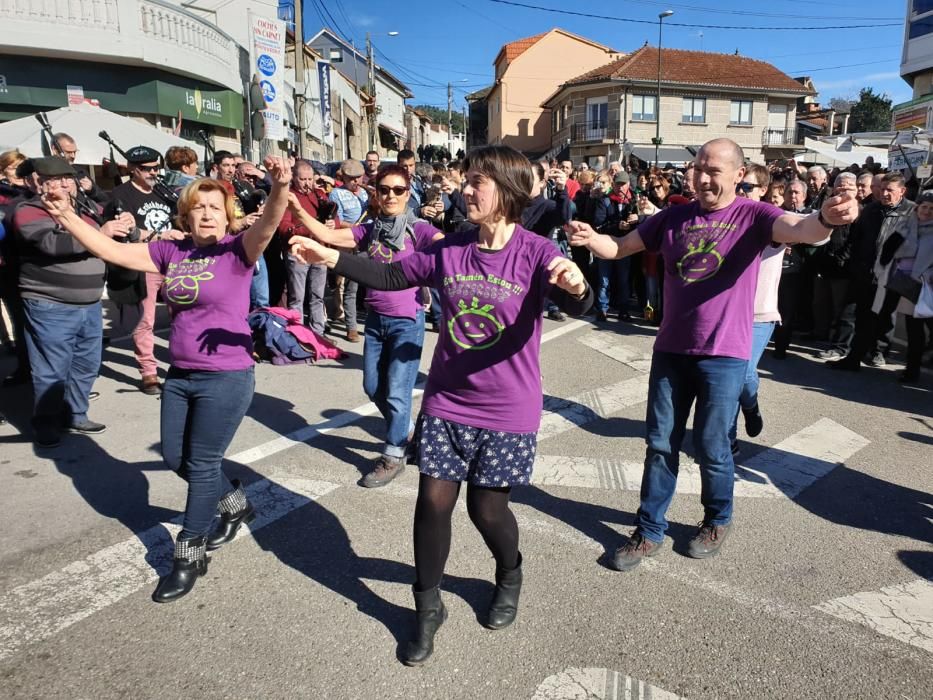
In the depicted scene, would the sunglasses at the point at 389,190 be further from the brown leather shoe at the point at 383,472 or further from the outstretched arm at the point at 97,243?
the brown leather shoe at the point at 383,472

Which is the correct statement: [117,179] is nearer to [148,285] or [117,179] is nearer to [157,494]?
[148,285]

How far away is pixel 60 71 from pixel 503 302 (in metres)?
18.5

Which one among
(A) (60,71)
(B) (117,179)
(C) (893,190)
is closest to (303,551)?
(C) (893,190)

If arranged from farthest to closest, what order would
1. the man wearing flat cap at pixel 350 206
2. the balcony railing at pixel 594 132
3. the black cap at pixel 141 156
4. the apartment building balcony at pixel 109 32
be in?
the balcony railing at pixel 594 132
the apartment building balcony at pixel 109 32
the man wearing flat cap at pixel 350 206
the black cap at pixel 141 156

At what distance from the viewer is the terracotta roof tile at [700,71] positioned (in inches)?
1809

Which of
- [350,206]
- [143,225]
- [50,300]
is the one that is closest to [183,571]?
[50,300]

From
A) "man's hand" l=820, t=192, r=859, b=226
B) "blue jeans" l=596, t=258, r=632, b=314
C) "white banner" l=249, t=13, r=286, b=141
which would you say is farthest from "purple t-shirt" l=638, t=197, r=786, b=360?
"white banner" l=249, t=13, r=286, b=141

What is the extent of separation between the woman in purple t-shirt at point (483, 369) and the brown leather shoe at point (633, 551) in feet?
3.06

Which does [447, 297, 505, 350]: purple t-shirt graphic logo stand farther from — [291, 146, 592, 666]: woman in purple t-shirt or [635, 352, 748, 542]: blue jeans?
[635, 352, 748, 542]: blue jeans

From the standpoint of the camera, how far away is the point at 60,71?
16531 millimetres

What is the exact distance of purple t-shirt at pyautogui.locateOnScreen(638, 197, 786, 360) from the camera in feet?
10.2

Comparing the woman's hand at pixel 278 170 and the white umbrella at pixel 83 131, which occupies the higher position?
the white umbrella at pixel 83 131

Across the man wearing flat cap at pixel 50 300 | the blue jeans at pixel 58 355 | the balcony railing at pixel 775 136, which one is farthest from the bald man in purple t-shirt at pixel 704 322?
the balcony railing at pixel 775 136

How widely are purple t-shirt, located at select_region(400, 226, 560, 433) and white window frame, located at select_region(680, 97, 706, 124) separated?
49.0m
